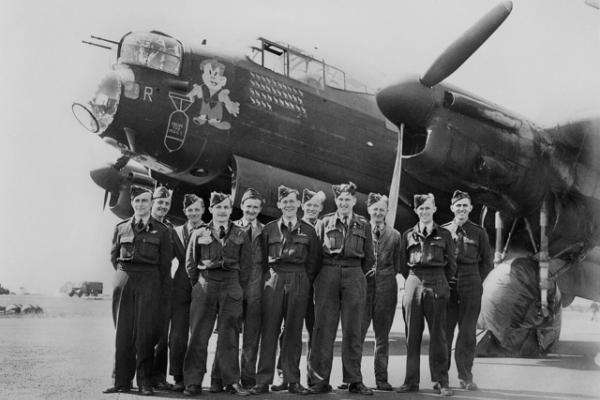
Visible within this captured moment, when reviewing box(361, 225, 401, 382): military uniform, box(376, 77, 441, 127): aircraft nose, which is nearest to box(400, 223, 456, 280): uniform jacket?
box(361, 225, 401, 382): military uniform

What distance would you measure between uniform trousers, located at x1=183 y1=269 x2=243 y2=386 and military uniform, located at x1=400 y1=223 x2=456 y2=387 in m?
1.76

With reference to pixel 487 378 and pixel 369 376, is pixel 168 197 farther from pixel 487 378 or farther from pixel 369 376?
pixel 487 378

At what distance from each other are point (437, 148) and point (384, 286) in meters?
2.66

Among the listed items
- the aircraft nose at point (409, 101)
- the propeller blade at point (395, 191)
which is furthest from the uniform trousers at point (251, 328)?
the aircraft nose at point (409, 101)

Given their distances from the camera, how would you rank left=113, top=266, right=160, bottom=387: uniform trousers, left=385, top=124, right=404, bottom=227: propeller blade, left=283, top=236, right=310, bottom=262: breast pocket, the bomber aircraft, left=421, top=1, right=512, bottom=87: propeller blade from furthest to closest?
the bomber aircraft, left=421, top=1, right=512, bottom=87: propeller blade, left=385, top=124, right=404, bottom=227: propeller blade, left=283, top=236, right=310, bottom=262: breast pocket, left=113, top=266, right=160, bottom=387: uniform trousers

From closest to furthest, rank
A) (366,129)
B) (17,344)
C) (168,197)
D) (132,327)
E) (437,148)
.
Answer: (132,327) → (168,197) → (437,148) → (17,344) → (366,129)

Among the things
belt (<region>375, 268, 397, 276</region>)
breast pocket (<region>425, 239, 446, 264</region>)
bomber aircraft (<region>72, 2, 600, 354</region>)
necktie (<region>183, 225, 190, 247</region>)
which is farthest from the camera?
bomber aircraft (<region>72, 2, 600, 354</region>)

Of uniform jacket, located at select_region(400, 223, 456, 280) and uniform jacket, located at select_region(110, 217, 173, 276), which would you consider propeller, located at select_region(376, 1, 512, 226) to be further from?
uniform jacket, located at select_region(110, 217, 173, 276)

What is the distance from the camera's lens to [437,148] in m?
8.55

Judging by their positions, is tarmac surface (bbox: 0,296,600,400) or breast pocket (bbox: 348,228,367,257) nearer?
tarmac surface (bbox: 0,296,600,400)

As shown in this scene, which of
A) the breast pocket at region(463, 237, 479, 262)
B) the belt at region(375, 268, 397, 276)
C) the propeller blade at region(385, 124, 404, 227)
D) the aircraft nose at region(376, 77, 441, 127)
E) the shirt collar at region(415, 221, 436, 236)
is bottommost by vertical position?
the belt at region(375, 268, 397, 276)

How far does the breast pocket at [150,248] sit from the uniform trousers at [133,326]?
20 cm

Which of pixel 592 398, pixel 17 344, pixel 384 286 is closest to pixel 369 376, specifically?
pixel 384 286

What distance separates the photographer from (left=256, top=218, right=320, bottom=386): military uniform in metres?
5.73
